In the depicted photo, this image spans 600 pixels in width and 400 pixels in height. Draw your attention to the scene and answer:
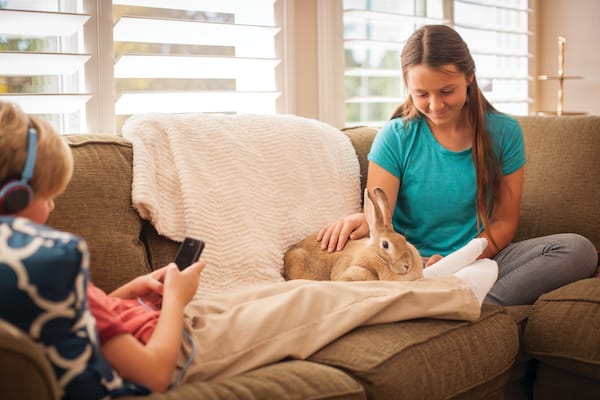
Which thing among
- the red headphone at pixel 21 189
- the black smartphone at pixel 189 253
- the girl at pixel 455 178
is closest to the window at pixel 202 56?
the girl at pixel 455 178

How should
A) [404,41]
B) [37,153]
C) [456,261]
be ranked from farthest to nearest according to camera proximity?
1. [404,41]
2. [456,261]
3. [37,153]

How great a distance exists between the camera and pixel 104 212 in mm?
1887

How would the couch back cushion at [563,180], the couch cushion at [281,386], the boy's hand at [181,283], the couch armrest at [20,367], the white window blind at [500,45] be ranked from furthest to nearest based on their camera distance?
the white window blind at [500,45] < the couch back cushion at [563,180] < the boy's hand at [181,283] < the couch cushion at [281,386] < the couch armrest at [20,367]

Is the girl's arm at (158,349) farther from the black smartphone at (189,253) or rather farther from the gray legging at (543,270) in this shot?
the gray legging at (543,270)

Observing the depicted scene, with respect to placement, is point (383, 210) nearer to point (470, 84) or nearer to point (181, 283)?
point (470, 84)

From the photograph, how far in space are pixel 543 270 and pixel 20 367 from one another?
155cm

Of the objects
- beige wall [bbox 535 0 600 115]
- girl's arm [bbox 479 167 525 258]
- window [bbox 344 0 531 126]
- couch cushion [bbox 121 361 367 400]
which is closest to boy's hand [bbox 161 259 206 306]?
couch cushion [bbox 121 361 367 400]

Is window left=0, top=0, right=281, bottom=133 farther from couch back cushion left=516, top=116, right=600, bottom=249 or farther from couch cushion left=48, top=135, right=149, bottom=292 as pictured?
couch back cushion left=516, top=116, right=600, bottom=249

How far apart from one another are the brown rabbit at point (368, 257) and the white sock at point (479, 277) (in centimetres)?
12

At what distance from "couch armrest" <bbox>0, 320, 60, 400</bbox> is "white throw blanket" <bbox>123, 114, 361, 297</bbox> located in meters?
0.91

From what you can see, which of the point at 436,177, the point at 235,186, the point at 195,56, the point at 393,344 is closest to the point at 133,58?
the point at 195,56

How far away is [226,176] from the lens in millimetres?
2125

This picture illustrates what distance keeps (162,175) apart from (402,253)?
2.20 feet

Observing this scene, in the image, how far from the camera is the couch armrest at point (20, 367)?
102 centimetres
